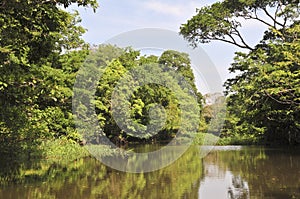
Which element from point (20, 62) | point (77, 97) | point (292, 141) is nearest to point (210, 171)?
point (20, 62)

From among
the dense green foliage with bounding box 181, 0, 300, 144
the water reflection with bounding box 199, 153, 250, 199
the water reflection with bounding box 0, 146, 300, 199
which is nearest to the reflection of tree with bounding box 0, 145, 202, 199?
the water reflection with bounding box 0, 146, 300, 199

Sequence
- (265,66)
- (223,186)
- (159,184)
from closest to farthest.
A: (223,186)
(159,184)
(265,66)

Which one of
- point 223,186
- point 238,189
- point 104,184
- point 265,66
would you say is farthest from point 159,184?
point 265,66

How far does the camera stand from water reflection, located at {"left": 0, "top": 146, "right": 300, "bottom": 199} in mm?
7926

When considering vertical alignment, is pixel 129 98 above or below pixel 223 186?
above

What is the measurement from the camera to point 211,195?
7887 mm

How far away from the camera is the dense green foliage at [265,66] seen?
16.6 meters

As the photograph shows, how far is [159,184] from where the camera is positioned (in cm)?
944

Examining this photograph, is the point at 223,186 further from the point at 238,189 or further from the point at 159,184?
the point at 159,184

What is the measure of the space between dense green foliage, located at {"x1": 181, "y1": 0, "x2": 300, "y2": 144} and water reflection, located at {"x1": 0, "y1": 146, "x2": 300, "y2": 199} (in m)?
5.17

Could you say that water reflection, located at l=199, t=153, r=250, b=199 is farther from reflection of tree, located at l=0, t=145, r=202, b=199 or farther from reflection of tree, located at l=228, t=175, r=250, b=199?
reflection of tree, located at l=0, t=145, r=202, b=199

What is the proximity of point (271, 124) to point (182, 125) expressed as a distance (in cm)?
1088

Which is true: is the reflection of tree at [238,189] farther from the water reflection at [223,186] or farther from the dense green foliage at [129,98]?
the dense green foliage at [129,98]

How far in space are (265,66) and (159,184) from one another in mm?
10451
